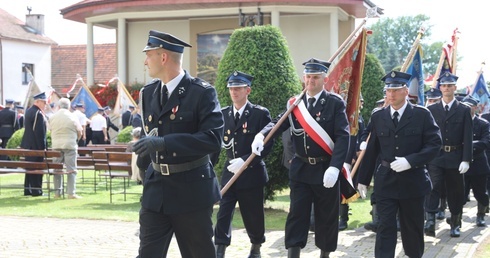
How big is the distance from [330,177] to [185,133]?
2.41 metres

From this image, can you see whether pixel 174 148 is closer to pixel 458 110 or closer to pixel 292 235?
pixel 292 235

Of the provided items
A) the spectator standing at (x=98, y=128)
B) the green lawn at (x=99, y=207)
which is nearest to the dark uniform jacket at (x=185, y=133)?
the green lawn at (x=99, y=207)

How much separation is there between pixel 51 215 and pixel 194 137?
25.9ft

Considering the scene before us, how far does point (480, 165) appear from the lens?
11.9 metres

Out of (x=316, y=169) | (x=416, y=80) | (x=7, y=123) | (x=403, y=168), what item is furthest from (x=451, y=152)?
(x=7, y=123)

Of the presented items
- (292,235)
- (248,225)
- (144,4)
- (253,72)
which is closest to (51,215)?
(253,72)

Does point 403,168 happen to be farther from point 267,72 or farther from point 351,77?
point 267,72

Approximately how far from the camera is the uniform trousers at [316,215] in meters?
7.69

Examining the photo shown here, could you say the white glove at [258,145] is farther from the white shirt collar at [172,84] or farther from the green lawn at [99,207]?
the green lawn at [99,207]

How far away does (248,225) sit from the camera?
8289 millimetres

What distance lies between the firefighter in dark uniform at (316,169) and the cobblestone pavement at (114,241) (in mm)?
1095

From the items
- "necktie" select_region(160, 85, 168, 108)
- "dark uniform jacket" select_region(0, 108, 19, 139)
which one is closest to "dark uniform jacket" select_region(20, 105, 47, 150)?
"dark uniform jacket" select_region(0, 108, 19, 139)

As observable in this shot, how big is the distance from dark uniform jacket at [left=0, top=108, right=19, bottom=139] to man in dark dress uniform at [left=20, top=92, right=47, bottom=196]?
7.42 m

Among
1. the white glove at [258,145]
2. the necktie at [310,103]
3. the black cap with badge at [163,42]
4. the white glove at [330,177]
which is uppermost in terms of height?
the black cap with badge at [163,42]
